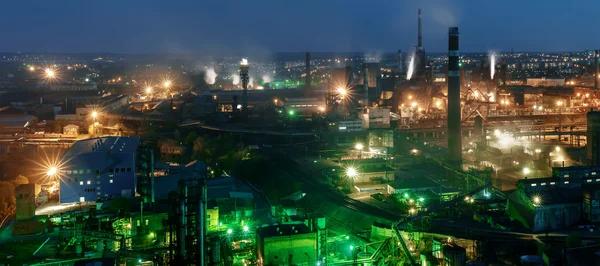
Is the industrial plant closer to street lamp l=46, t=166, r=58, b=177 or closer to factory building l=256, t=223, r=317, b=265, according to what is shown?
factory building l=256, t=223, r=317, b=265

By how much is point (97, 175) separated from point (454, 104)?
775 cm

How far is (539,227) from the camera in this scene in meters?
8.83

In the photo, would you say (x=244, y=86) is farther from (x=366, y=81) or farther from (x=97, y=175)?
(x=97, y=175)

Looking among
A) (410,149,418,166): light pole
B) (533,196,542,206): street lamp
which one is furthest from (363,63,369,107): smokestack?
(533,196,542,206): street lamp

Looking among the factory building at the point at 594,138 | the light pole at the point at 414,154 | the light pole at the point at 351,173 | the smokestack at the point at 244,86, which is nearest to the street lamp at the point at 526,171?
the factory building at the point at 594,138

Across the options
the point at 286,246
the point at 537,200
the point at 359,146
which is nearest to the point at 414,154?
the point at 359,146

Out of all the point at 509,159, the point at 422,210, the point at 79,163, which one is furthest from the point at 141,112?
the point at 422,210

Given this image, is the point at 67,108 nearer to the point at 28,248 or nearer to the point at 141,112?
the point at 141,112

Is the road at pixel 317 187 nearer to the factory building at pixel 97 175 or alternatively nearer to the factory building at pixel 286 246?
the factory building at pixel 286 246

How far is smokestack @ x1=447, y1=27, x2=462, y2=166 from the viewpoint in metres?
13.4

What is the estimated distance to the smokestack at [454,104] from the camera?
1339 centimetres

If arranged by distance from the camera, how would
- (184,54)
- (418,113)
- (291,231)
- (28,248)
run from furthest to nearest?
(184,54), (418,113), (28,248), (291,231)

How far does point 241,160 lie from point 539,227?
773 cm

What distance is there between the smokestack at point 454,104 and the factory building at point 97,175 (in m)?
6.86
